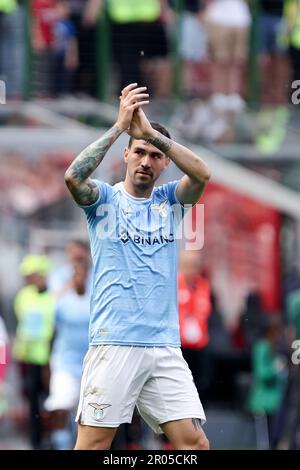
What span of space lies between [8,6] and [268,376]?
5.09 m

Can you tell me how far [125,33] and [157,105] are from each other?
1.40m

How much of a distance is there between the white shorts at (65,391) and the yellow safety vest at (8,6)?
517 cm

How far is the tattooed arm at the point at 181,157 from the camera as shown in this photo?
9.69 meters

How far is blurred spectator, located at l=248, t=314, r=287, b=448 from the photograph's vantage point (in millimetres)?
16625

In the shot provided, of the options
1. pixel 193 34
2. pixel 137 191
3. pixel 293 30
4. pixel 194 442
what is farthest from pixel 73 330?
pixel 293 30

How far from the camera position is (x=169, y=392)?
384 inches

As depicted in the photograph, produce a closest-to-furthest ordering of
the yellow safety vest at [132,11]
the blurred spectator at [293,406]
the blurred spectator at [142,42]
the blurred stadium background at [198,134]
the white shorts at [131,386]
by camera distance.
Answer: the white shorts at [131,386] → the blurred spectator at [293,406] → the blurred stadium background at [198,134] → the blurred spectator at [142,42] → the yellow safety vest at [132,11]

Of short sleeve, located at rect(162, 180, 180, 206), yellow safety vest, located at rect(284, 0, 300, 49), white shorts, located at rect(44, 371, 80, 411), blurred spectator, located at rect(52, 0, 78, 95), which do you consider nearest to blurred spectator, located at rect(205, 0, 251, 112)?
yellow safety vest, located at rect(284, 0, 300, 49)

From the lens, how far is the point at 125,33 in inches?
757

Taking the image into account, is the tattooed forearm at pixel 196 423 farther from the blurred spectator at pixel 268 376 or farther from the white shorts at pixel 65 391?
the blurred spectator at pixel 268 376

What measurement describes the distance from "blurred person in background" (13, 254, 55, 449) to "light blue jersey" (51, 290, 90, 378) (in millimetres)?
872

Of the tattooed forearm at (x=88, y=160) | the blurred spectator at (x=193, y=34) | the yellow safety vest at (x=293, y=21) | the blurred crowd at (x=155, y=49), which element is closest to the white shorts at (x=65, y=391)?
the blurred crowd at (x=155, y=49)

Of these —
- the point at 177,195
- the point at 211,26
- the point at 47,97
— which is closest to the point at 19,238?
the point at 47,97

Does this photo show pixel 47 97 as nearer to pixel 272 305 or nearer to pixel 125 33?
pixel 125 33
